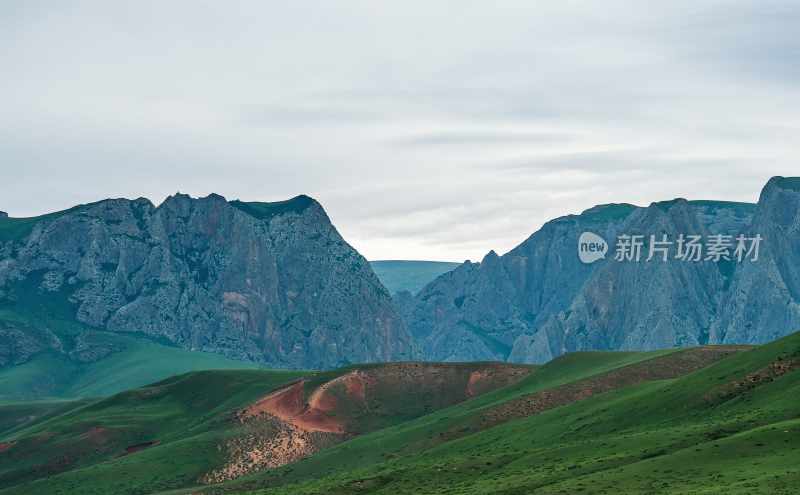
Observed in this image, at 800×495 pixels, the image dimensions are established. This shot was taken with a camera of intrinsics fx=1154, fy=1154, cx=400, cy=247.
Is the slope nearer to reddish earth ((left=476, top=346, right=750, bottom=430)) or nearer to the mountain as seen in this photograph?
the mountain

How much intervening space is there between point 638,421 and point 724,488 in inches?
2051

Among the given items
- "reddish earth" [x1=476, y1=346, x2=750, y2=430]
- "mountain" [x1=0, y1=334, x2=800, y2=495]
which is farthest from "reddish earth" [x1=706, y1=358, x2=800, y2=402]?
"reddish earth" [x1=476, y1=346, x2=750, y2=430]

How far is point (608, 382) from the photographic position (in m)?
187

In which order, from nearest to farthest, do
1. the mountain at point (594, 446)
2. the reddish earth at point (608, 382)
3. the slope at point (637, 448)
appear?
the slope at point (637, 448) < the mountain at point (594, 446) < the reddish earth at point (608, 382)

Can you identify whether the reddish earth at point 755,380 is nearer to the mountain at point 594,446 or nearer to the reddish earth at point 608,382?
the mountain at point 594,446

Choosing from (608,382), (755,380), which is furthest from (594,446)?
(608,382)

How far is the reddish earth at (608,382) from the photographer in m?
182

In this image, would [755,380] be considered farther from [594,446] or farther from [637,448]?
[637,448]

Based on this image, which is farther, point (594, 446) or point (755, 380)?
point (755, 380)

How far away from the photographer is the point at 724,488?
88.8 m

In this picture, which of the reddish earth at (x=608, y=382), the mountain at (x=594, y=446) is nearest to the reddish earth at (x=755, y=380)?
the mountain at (x=594, y=446)

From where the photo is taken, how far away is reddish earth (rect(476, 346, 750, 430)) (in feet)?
596

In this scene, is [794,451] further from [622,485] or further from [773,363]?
[773,363]

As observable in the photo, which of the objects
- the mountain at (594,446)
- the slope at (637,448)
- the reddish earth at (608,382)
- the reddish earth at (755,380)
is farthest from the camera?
the reddish earth at (608,382)
